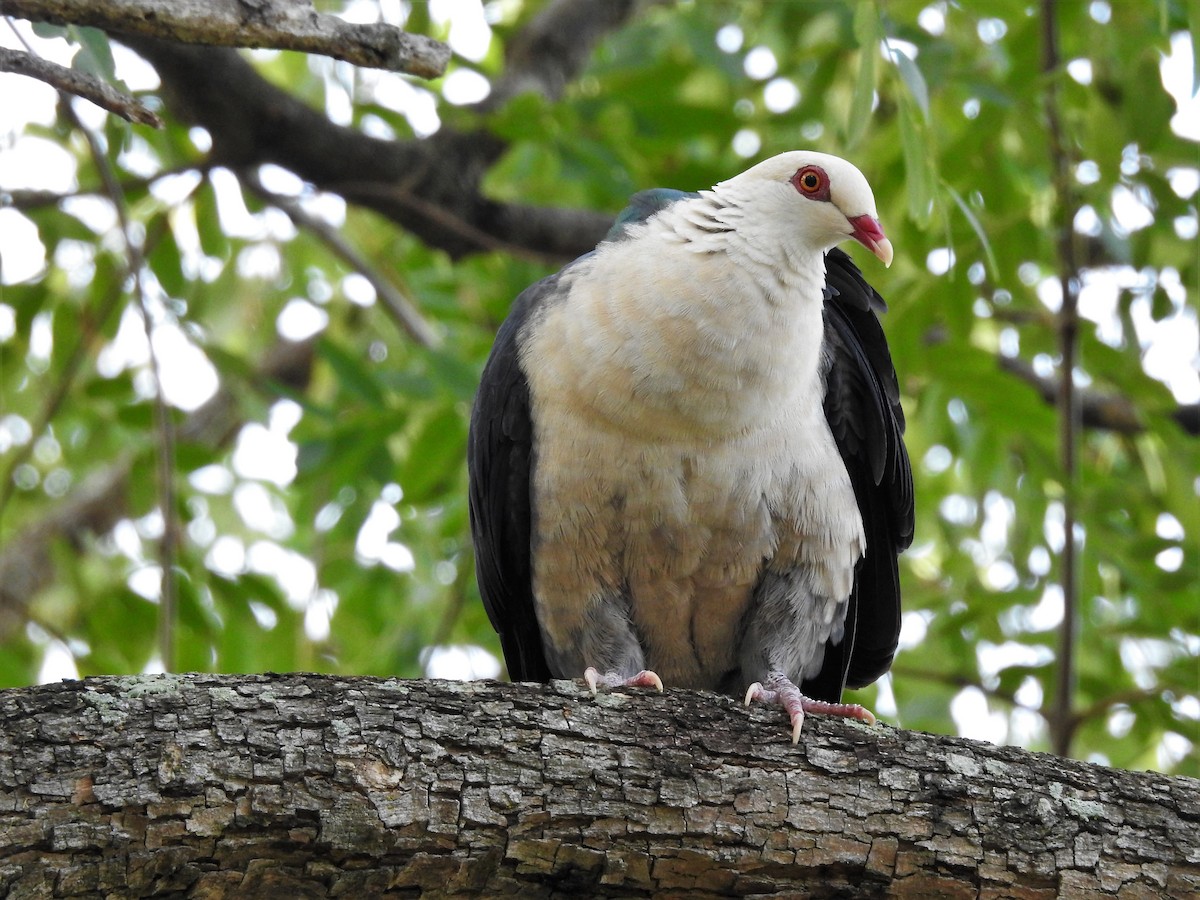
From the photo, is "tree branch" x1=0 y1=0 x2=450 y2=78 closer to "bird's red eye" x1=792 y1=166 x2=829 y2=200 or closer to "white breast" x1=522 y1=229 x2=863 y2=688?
"white breast" x1=522 y1=229 x2=863 y2=688

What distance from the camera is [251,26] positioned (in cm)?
279

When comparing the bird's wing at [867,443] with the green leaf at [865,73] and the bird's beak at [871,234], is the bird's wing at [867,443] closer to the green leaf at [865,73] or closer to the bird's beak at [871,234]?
the bird's beak at [871,234]

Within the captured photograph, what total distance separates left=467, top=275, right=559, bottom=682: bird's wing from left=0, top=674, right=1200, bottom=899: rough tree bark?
1317 millimetres

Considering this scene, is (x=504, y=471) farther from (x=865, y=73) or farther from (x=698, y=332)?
(x=865, y=73)

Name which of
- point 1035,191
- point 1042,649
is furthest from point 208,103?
point 1042,649

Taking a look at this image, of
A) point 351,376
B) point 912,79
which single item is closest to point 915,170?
point 912,79

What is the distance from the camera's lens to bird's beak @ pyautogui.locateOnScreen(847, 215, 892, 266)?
12.8 feet

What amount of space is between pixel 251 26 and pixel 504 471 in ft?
5.86

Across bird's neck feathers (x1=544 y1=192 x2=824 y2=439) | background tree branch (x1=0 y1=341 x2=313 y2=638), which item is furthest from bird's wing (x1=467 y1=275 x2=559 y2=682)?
background tree branch (x1=0 y1=341 x2=313 y2=638)

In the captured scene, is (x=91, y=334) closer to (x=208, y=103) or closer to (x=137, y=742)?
(x=208, y=103)

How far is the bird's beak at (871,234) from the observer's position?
389cm

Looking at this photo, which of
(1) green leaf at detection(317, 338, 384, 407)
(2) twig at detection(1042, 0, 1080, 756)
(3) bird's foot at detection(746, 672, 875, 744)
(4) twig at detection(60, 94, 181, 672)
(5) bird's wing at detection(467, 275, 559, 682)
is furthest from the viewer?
(1) green leaf at detection(317, 338, 384, 407)

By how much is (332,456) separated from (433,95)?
4.96 feet

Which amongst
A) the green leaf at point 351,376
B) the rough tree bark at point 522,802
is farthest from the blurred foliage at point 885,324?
the rough tree bark at point 522,802
